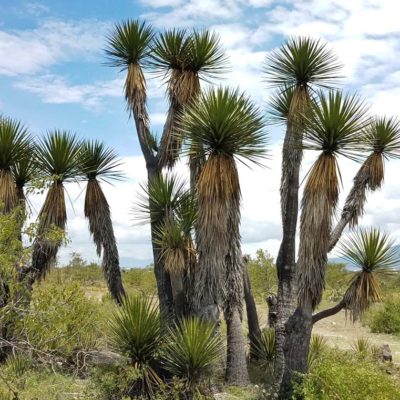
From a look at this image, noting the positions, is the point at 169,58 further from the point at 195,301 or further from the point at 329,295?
the point at 329,295

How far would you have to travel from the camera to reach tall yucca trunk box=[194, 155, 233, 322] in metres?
10.6

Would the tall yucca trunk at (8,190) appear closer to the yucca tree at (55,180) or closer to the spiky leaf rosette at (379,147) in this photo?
the yucca tree at (55,180)

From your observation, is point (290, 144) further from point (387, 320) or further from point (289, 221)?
point (387, 320)

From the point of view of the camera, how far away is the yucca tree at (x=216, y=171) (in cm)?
1062

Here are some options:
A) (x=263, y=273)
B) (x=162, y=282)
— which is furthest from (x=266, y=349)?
(x=263, y=273)

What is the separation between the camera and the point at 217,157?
10.8 m

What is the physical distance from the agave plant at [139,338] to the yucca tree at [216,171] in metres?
0.94

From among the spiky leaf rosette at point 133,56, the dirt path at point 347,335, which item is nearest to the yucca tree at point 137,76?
the spiky leaf rosette at point 133,56

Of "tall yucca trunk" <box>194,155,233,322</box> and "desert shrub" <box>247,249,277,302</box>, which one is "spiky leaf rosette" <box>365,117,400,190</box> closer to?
"tall yucca trunk" <box>194,155,233,322</box>

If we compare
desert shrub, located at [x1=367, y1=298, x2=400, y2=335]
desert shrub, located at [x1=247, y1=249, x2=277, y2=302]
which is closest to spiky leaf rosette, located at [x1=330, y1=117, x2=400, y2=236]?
desert shrub, located at [x1=367, y1=298, x2=400, y2=335]

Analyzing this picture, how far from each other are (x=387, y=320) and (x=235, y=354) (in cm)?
1129

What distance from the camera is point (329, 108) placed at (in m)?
9.80

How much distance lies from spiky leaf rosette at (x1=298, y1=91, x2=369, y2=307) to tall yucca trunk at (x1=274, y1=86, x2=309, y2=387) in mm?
588

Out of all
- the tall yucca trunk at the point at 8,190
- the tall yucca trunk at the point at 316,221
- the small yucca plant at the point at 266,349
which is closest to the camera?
the tall yucca trunk at the point at 316,221
